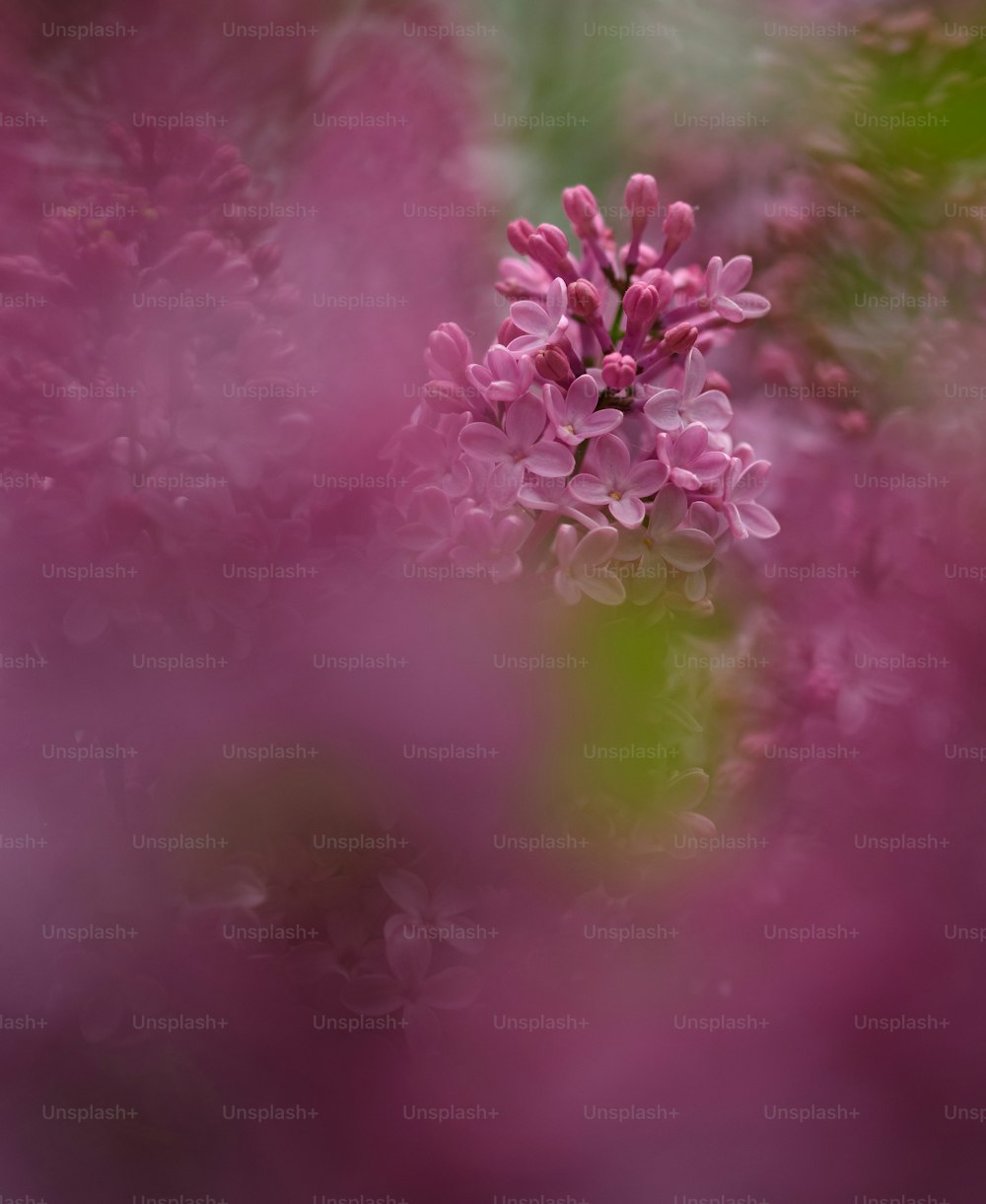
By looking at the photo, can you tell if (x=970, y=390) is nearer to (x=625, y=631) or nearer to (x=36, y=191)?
(x=625, y=631)

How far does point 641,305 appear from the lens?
56cm

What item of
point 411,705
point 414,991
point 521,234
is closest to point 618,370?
point 521,234

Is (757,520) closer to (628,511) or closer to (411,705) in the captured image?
(628,511)

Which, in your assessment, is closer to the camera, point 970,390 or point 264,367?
point 264,367

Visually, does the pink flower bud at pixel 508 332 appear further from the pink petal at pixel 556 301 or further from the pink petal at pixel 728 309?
the pink petal at pixel 728 309

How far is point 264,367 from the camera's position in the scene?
2.13 feet

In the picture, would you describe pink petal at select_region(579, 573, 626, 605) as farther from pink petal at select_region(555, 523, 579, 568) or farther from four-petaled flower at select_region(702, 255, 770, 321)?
four-petaled flower at select_region(702, 255, 770, 321)

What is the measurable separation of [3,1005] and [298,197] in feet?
1.96

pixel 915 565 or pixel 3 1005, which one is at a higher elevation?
pixel 915 565

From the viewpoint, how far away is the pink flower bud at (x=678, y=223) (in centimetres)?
61

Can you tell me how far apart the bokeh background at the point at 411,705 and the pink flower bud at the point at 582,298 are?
175 millimetres

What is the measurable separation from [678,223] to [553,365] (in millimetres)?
152

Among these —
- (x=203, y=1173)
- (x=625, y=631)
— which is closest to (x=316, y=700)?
(x=625, y=631)

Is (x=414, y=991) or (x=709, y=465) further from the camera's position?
(x=414, y=991)
